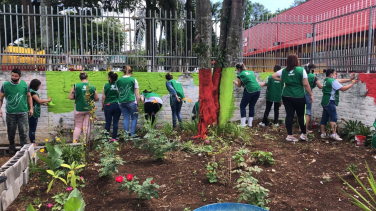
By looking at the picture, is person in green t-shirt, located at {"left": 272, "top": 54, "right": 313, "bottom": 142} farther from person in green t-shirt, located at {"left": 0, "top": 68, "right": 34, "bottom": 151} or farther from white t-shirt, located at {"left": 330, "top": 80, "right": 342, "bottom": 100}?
person in green t-shirt, located at {"left": 0, "top": 68, "right": 34, "bottom": 151}

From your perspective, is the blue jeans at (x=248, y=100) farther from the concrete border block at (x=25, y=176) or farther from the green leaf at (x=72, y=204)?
the green leaf at (x=72, y=204)

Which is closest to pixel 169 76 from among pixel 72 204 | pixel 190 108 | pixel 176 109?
pixel 176 109

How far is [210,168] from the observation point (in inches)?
149

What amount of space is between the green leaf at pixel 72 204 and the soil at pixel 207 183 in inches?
29.2

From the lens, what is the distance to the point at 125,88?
6309 millimetres

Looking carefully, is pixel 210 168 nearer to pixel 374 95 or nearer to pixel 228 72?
pixel 228 72

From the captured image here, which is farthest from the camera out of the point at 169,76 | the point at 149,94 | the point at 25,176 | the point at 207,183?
the point at 169,76

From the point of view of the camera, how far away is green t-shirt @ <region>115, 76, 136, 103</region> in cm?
630

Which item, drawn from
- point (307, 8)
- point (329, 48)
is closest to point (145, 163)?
point (329, 48)

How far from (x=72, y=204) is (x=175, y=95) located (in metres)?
4.85

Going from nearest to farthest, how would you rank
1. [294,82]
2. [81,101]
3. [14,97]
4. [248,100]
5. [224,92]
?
[14,97], [224,92], [294,82], [81,101], [248,100]

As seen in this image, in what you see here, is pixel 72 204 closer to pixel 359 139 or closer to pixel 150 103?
pixel 150 103

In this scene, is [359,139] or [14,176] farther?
[359,139]

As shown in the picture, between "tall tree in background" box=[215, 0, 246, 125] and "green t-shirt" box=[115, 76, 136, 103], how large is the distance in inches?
75.0
